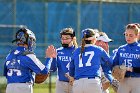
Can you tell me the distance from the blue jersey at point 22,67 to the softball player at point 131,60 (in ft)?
4.55

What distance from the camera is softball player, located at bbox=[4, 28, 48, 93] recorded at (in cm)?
923

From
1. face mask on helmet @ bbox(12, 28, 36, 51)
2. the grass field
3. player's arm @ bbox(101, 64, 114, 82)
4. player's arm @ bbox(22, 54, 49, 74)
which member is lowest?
the grass field

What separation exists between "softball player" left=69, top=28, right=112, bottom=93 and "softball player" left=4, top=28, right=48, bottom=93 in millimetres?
581

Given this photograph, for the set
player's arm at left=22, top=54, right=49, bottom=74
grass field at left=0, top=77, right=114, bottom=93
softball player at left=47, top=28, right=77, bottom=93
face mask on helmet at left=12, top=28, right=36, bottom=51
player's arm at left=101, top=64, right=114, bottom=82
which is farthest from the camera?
grass field at left=0, top=77, right=114, bottom=93

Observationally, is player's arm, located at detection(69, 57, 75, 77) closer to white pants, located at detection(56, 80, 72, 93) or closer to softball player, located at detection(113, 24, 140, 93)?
softball player, located at detection(113, 24, 140, 93)

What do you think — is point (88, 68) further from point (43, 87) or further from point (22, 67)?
point (43, 87)

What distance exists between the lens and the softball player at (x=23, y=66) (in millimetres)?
9234

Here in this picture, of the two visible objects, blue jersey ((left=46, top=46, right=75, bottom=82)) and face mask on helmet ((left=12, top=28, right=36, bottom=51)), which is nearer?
face mask on helmet ((left=12, top=28, right=36, bottom=51))

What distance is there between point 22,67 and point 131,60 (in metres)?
1.87

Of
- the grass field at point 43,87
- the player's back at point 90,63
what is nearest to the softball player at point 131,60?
the player's back at point 90,63

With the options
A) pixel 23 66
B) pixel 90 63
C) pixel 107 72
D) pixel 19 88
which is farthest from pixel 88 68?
pixel 19 88

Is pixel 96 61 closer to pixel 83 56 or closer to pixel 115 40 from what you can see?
pixel 83 56

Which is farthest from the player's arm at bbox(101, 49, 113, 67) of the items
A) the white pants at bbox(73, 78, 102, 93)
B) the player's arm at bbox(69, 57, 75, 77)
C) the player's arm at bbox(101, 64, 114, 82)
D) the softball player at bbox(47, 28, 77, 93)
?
the softball player at bbox(47, 28, 77, 93)

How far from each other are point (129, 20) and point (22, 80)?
38.5 feet
